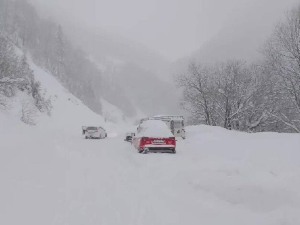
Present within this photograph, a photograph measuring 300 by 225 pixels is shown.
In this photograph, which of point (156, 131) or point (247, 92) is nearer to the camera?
point (156, 131)

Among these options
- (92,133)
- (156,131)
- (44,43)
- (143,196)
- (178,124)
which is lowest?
(143,196)

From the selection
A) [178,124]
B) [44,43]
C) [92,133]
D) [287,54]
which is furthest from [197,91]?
[44,43]

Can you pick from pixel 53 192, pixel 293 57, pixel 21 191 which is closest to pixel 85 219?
pixel 53 192

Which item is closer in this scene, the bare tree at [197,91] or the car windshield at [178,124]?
the car windshield at [178,124]

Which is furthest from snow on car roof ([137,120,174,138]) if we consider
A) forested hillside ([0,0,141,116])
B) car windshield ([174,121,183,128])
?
forested hillside ([0,0,141,116])

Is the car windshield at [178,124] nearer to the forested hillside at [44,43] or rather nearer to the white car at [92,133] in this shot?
the white car at [92,133]

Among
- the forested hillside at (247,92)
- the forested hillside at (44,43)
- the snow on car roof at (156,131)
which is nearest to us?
the snow on car roof at (156,131)

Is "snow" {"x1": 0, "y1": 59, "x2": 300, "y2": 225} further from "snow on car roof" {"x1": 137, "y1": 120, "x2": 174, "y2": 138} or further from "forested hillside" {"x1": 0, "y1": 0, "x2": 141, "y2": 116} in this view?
"forested hillside" {"x1": 0, "y1": 0, "x2": 141, "y2": 116}

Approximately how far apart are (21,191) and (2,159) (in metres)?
4.89

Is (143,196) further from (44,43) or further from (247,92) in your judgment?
(44,43)

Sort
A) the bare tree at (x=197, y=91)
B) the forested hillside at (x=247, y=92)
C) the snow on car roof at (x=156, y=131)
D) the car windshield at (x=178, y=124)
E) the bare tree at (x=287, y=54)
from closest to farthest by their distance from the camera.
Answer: the snow on car roof at (x=156, y=131) → the bare tree at (x=287, y=54) → the car windshield at (x=178, y=124) → the forested hillside at (x=247, y=92) → the bare tree at (x=197, y=91)

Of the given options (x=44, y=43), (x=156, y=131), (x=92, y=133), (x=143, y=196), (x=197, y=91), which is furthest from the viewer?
(x=44, y=43)

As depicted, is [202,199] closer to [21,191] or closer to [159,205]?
[159,205]

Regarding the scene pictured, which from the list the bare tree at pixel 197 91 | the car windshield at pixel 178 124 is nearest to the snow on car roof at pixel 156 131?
the car windshield at pixel 178 124
